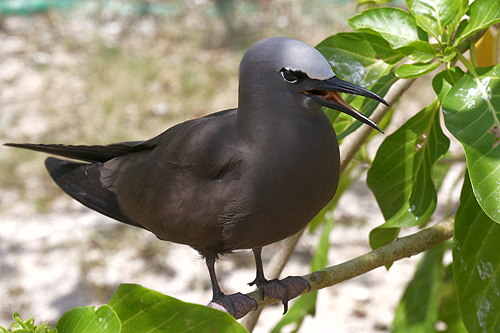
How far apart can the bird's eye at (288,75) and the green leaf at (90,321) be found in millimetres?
700

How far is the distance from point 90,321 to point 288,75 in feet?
2.49

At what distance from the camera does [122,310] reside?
50.6 inches

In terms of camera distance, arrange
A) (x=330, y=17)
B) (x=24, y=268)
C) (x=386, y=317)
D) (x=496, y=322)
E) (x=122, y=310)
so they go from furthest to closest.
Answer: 1. (x=330, y=17)
2. (x=24, y=268)
3. (x=386, y=317)
4. (x=496, y=322)
5. (x=122, y=310)

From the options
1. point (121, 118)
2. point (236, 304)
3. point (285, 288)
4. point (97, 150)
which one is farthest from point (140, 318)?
point (121, 118)

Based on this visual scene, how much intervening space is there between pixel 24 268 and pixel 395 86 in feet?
10.1

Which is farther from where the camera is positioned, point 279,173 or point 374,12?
point 374,12

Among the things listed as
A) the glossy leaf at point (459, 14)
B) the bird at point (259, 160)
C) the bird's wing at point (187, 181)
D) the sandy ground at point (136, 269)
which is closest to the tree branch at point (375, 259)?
the bird at point (259, 160)

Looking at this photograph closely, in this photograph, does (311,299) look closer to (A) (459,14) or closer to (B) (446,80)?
(B) (446,80)

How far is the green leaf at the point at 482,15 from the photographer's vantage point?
1.38m

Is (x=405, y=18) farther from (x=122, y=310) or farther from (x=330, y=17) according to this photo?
(x=330, y=17)

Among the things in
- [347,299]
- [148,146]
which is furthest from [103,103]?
[148,146]

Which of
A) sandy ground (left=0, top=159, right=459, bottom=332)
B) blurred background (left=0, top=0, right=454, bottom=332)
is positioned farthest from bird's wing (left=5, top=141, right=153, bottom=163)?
sandy ground (left=0, top=159, right=459, bottom=332)

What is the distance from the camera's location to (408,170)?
1709mm

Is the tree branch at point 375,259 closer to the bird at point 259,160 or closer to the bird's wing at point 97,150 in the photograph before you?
the bird at point 259,160
